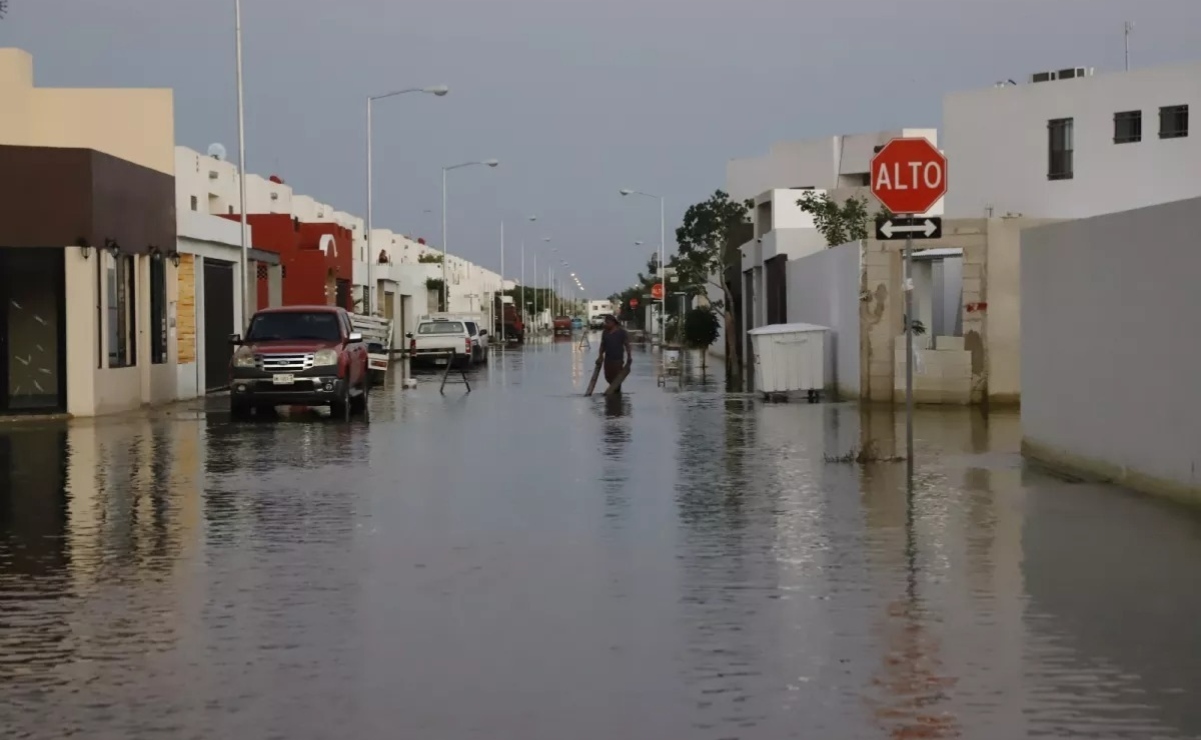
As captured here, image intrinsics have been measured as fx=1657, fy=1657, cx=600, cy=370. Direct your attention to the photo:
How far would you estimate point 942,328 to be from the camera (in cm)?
4503

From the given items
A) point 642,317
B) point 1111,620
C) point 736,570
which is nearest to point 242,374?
point 736,570

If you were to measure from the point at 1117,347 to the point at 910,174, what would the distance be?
5643 millimetres

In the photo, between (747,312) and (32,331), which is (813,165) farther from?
(32,331)

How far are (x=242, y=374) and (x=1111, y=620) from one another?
841 inches

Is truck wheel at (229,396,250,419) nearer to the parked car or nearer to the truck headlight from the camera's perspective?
the parked car

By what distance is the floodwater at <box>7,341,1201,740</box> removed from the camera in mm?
7254

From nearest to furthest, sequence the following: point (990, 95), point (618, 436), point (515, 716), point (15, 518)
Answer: point (515, 716)
point (15, 518)
point (618, 436)
point (990, 95)

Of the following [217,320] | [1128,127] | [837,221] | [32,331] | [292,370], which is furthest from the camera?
[1128,127]

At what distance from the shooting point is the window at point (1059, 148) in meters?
58.9

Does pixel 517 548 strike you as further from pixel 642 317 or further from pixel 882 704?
pixel 642 317

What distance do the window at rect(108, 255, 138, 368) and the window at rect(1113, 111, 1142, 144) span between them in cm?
3709

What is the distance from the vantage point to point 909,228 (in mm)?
16906

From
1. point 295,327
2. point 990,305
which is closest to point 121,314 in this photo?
point 295,327

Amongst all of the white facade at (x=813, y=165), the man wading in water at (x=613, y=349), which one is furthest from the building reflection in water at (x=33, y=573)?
the white facade at (x=813, y=165)
